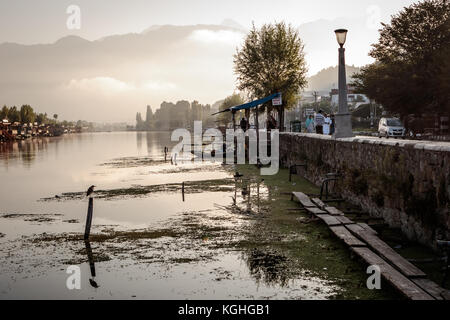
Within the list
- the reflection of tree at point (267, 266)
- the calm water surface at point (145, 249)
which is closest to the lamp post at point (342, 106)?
the calm water surface at point (145, 249)

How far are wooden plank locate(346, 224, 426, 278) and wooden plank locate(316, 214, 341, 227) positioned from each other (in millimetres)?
424

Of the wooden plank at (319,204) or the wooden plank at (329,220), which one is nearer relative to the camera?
the wooden plank at (329,220)

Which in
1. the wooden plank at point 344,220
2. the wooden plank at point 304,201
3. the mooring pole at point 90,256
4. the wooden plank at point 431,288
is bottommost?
the mooring pole at point 90,256

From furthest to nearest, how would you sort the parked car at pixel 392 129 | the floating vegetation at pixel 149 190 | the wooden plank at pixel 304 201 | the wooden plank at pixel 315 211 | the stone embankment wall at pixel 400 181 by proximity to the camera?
the parked car at pixel 392 129, the floating vegetation at pixel 149 190, the wooden plank at pixel 304 201, the wooden plank at pixel 315 211, the stone embankment wall at pixel 400 181

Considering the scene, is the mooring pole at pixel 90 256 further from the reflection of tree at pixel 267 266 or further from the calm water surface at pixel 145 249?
the reflection of tree at pixel 267 266

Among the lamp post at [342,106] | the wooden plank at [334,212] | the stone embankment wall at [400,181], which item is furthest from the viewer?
the lamp post at [342,106]

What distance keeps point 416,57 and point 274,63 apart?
509 inches

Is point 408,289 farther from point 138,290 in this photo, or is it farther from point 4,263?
point 4,263

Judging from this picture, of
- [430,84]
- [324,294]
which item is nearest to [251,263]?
[324,294]

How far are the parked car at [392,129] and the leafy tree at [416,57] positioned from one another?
96.4 inches

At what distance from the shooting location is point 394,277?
6.71 meters

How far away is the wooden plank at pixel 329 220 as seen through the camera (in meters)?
10.4

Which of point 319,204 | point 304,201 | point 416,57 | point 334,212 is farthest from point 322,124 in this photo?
point 334,212

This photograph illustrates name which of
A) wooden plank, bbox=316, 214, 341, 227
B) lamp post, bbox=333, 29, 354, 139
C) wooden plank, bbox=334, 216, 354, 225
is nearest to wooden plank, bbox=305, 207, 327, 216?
wooden plank, bbox=316, 214, 341, 227
